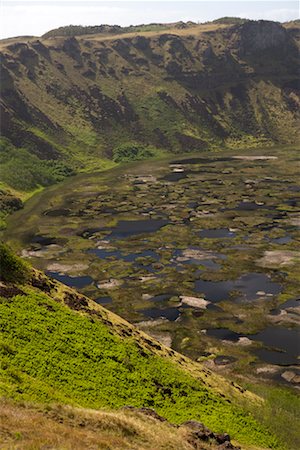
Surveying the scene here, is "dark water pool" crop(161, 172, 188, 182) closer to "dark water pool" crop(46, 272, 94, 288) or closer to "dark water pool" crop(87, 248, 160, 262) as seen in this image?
"dark water pool" crop(87, 248, 160, 262)

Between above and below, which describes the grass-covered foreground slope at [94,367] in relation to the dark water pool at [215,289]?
above

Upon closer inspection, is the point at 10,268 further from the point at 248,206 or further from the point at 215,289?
the point at 248,206

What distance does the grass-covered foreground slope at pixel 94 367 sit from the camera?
36500mm

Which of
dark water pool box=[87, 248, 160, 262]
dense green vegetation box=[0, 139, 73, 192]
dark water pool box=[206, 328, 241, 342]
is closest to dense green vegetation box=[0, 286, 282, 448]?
dark water pool box=[206, 328, 241, 342]

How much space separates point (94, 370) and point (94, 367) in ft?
1.32

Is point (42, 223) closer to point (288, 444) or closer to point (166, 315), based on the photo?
point (166, 315)

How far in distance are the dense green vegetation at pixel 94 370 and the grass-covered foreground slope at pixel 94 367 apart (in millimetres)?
90

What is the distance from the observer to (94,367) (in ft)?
133

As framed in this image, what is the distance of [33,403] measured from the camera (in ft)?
98.8

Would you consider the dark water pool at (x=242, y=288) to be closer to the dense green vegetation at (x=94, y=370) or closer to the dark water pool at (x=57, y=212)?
the dense green vegetation at (x=94, y=370)

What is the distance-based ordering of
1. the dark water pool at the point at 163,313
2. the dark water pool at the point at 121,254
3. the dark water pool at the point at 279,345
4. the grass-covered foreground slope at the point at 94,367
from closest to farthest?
1. the grass-covered foreground slope at the point at 94,367
2. the dark water pool at the point at 279,345
3. the dark water pool at the point at 163,313
4. the dark water pool at the point at 121,254

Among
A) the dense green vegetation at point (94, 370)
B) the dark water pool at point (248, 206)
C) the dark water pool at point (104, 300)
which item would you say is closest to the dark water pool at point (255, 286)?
the dark water pool at point (104, 300)

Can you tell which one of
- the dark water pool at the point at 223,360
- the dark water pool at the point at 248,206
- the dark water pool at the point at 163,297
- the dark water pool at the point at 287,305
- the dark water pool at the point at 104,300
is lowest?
the dark water pool at the point at 223,360

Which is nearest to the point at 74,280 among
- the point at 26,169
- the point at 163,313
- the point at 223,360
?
the point at 163,313
